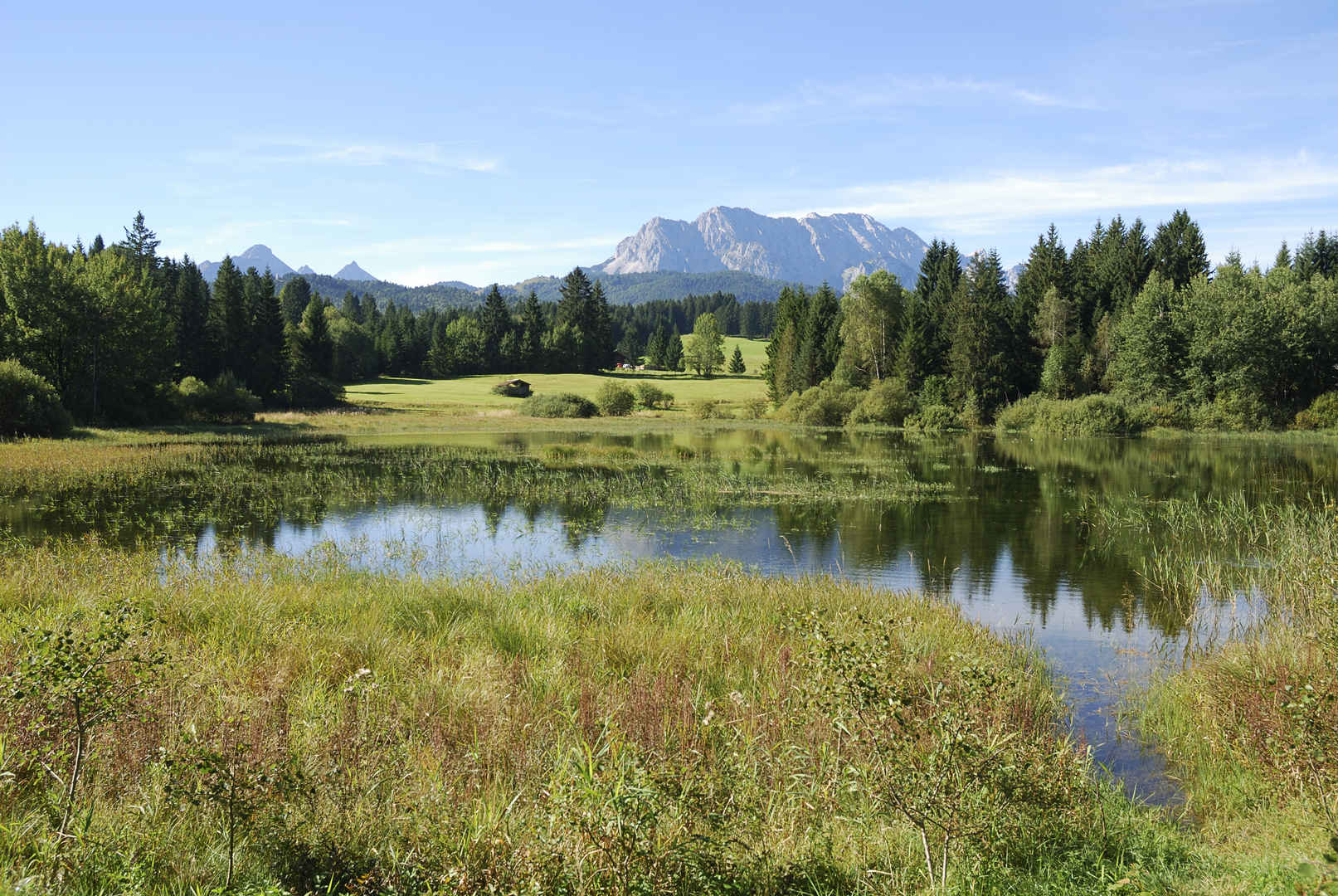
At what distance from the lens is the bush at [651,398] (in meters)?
81.6

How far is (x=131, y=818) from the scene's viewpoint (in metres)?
4.77

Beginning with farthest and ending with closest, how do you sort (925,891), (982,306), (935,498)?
(982,306), (935,498), (925,891)

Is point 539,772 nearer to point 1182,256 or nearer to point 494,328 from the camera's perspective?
point 1182,256

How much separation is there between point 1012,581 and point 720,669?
9.69 m

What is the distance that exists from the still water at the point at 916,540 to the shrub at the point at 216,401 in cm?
3275

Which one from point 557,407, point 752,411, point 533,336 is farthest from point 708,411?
point 533,336

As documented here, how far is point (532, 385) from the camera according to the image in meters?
95.6

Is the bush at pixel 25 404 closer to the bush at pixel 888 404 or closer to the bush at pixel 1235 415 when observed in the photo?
the bush at pixel 888 404

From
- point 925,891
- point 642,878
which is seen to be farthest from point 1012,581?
point 642,878

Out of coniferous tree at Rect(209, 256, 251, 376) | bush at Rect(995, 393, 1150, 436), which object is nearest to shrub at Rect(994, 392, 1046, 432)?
bush at Rect(995, 393, 1150, 436)

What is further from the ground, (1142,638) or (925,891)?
(925,891)

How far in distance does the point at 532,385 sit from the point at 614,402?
67.1 feet

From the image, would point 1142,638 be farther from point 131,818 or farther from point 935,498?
point 935,498

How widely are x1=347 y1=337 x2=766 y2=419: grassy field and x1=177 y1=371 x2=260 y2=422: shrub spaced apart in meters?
15.1
